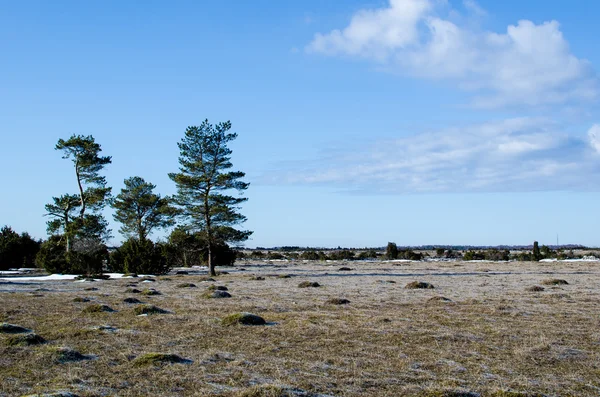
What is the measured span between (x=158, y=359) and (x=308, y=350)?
10.2ft

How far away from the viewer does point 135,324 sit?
48.0 feet

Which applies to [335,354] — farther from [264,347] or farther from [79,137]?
[79,137]

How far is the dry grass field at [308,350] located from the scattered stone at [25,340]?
50 mm

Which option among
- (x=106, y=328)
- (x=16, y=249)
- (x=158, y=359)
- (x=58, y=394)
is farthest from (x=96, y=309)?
(x=16, y=249)

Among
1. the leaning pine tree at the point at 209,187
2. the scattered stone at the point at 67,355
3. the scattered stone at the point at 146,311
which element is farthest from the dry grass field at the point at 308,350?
the leaning pine tree at the point at 209,187

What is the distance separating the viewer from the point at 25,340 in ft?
37.7

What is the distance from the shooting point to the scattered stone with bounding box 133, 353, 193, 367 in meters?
9.75

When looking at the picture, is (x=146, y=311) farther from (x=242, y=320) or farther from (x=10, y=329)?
(x=10, y=329)

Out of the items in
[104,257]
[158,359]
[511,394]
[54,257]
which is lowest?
[511,394]

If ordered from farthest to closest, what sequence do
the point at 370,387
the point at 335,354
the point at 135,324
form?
1. the point at 135,324
2. the point at 335,354
3. the point at 370,387

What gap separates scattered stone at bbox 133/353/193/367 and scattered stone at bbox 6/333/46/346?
3126 mm

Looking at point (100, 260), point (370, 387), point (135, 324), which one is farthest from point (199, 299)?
point (100, 260)

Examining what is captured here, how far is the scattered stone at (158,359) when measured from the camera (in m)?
9.75

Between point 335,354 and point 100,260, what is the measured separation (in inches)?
1508
